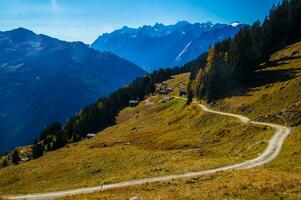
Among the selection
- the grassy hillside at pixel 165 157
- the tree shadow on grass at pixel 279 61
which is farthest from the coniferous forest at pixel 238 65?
the grassy hillside at pixel 165 157

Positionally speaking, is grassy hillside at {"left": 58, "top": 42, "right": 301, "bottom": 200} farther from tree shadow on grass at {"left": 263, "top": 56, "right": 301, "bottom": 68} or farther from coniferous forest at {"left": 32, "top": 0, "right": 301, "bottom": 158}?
tree shadow on grass at {"left": 263, "top": 56, "right": 301, "bottom": 68}

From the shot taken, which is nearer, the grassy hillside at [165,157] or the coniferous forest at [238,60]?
the grassy hillside at [165,157]

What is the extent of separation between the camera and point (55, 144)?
175 m

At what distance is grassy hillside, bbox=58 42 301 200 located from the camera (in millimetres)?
30000

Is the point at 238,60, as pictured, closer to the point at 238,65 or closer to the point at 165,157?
the point at 238,65

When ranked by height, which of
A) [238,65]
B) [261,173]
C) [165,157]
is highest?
[238,65]

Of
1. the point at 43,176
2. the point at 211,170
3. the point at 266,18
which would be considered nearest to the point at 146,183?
the point at 211,170

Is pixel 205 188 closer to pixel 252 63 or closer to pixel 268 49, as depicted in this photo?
pixel 252 63

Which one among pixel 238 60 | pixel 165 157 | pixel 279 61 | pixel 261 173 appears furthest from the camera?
pixel 279 61

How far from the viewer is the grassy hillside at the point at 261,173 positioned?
30000 millimetres

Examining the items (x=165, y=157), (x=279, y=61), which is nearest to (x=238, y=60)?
(x=279, y=61)

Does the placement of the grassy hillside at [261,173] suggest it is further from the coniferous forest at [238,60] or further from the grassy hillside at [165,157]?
the coniferous forest at [238,60]

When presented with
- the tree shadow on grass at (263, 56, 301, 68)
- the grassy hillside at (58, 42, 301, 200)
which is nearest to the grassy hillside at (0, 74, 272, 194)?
the grassy hillside at (58, 42, 301, 200)

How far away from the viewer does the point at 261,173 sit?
123ft
